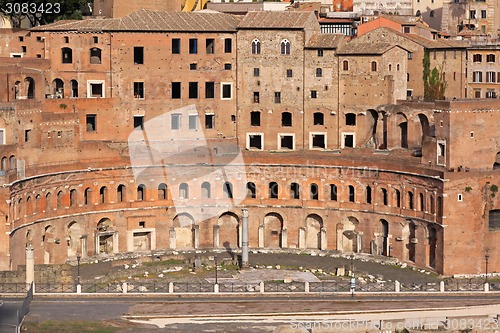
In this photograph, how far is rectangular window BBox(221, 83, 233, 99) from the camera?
11150 centimetres

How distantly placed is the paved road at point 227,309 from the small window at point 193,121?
81.8 feet

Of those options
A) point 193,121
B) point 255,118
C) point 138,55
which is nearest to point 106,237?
point 193,121

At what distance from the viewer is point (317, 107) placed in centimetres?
11075

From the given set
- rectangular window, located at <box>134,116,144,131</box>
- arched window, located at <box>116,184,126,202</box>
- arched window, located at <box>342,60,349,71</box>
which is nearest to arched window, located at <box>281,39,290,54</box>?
arched window, located at <box>342,60,349,71</box>

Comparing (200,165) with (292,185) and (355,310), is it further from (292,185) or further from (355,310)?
(355,310)

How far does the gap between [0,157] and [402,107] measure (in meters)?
28.1

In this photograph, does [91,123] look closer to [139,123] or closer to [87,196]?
[139,123]

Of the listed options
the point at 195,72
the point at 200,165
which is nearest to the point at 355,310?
the point at 200,165

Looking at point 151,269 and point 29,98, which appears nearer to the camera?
point 151,269

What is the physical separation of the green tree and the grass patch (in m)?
40.8

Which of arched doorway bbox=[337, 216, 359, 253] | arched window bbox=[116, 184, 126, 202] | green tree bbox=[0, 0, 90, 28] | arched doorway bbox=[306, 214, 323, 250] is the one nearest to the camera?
arched doorway bbox=[337, 216, 359, 253]

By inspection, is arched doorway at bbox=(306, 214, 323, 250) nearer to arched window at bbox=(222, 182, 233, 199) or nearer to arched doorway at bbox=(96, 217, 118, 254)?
arched window at bbox=(222, 182, 233, 199)

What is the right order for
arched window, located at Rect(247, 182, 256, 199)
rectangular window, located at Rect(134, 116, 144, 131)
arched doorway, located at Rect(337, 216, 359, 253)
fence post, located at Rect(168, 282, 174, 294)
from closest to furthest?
fence post, located at Rect(168, 282, 174, 294)
arched doorway, located at Rect(337, 216, 359, 253)
arched window, located at Rect(247, 182, 256, 199)
rectangular window, located at Rect(134, 116, 144, 131)

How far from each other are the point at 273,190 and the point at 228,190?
9.91 ft
